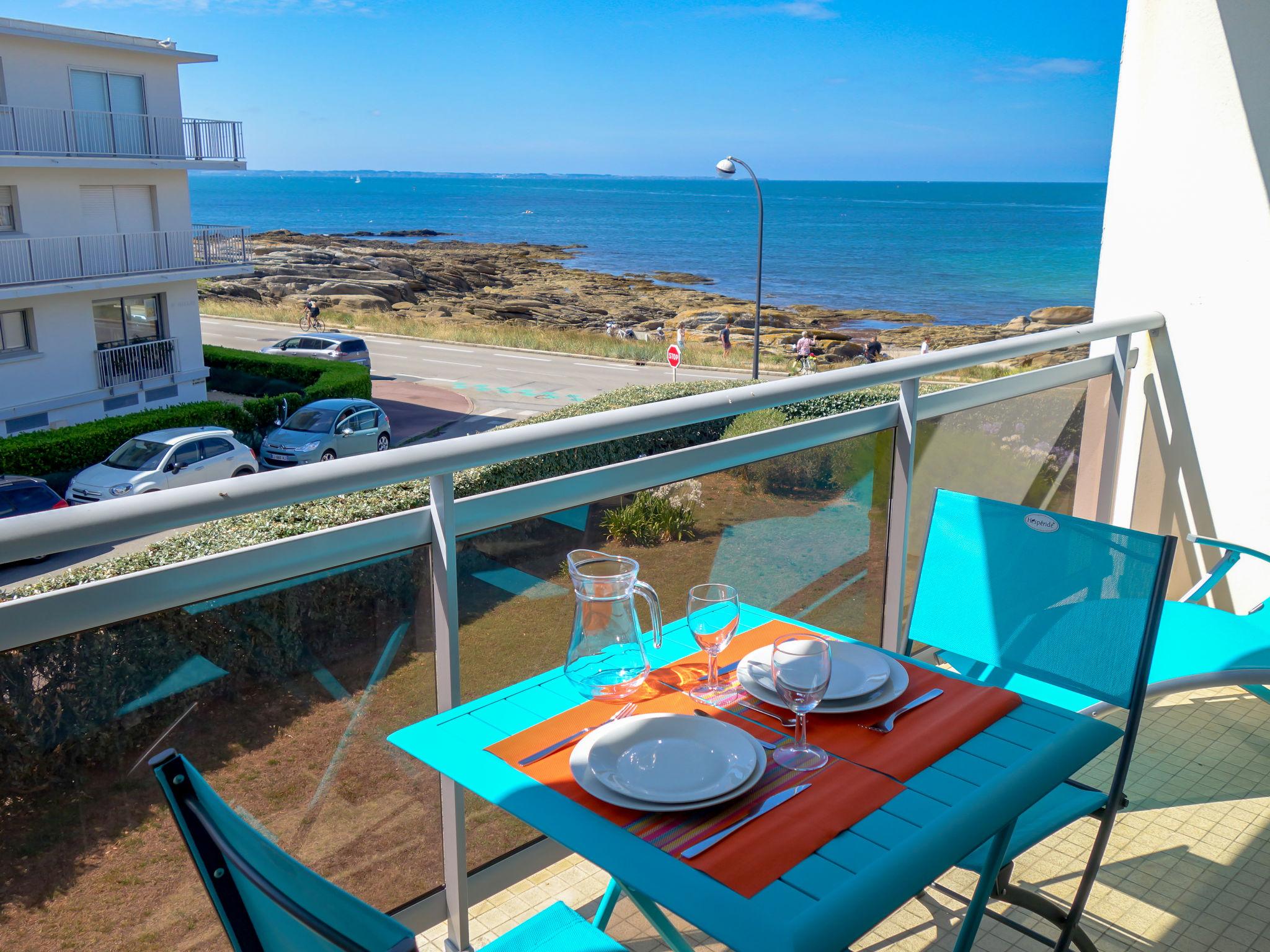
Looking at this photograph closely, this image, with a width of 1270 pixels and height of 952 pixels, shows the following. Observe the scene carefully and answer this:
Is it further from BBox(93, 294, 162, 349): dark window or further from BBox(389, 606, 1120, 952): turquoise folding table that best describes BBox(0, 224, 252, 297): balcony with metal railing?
BBox(389, 606, 1120, 952): turquoise folding table

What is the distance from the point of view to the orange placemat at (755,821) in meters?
0.95

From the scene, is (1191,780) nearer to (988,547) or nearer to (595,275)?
(988,547)

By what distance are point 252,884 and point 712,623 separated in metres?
0.67

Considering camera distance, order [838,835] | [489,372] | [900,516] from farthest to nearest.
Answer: [489,372], [900,516], [838,835]

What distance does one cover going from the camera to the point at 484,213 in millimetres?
92812

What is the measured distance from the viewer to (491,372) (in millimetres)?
33219

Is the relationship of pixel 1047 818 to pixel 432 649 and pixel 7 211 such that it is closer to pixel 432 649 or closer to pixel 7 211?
pixel 432 649

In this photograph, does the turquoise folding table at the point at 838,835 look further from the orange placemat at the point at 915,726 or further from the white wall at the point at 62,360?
the white wall at the point at 62,360

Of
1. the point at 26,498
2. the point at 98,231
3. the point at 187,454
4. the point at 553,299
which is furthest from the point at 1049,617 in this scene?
the point at 553,299

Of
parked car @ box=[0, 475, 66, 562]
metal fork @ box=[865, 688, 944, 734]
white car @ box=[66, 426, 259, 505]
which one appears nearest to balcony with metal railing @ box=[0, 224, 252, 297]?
white car @ box=[66, 426, 259, 505]

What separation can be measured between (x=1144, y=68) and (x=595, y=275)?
201ft

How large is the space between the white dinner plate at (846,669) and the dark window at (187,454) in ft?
55.2

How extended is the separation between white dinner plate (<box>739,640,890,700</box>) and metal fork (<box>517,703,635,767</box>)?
0.18 metres

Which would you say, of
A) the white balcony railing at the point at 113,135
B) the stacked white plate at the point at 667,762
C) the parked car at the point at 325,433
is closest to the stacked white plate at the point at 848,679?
the stacked white plate at the point at 667,762
